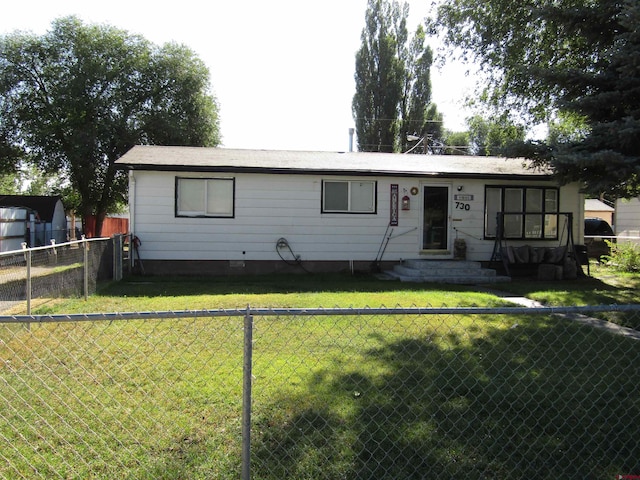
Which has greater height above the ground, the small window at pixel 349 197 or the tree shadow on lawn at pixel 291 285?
the small window at pixel 349 197

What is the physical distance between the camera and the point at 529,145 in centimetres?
848

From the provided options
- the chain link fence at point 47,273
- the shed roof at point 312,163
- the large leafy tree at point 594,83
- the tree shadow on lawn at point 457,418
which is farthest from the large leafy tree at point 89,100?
the tree shadow on lawn at point 457,418

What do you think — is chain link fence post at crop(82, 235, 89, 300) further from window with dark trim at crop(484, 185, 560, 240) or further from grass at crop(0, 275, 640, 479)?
window with dark trim at crop(484, 185, 560, 240)

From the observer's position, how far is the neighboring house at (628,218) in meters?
20.9

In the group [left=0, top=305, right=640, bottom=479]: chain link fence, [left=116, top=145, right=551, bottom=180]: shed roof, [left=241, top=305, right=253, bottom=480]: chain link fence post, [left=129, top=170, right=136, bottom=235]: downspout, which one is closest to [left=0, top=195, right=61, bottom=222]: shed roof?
[left=116, top=145, right=551, bottom=180]: shed roof

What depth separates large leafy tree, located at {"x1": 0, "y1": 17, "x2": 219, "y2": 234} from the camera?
24625 millimetres

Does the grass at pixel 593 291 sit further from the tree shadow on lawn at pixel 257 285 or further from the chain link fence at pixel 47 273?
the chain link fence at pixel 47 273

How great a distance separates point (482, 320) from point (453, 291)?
3.54 meters

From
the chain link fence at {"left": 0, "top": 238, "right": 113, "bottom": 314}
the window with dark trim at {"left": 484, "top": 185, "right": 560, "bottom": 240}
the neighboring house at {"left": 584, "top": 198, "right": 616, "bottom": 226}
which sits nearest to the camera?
the chain link fence at {"left": 0, "top": 238, "right": 113, "bottom": 314}

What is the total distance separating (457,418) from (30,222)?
19.1 metres

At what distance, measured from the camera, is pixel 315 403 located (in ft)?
13.4

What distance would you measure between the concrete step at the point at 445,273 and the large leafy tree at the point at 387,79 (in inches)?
942

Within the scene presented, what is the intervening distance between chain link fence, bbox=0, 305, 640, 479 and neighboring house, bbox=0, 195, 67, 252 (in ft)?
42.5

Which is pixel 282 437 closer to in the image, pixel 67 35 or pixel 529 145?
pixel 529 145
